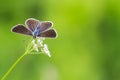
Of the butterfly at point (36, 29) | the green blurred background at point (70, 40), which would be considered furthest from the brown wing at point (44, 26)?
the green blurred background at point (70, 40)

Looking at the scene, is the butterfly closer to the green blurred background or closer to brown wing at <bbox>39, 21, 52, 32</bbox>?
brown wing at <bbox>39, 21, 52, 32</bbox>

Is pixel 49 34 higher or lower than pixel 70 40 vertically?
higher

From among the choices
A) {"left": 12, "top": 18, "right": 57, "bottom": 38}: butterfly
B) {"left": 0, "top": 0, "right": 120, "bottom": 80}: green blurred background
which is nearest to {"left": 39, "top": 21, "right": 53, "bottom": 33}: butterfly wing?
{"left": 12, "top": 18, "right": 57, "bottom": 38}: butterfly

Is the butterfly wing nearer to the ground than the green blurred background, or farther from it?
farther from it

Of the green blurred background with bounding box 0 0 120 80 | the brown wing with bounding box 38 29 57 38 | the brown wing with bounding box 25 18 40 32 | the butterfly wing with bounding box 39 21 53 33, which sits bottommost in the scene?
the green blurred background with bounding box 0 0 120 80

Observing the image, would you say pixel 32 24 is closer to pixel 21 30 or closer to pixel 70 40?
pixel 21 30

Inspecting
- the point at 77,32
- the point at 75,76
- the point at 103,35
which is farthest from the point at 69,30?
the point at 75,76

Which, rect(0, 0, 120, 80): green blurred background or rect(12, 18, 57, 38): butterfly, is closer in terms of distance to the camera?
rect(12, 18, 57, 38): butterfly

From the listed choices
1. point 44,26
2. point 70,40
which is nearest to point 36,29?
point 44,26
